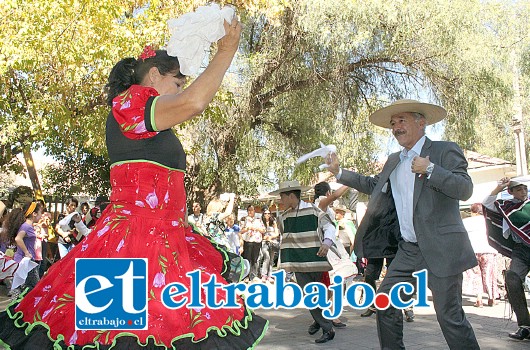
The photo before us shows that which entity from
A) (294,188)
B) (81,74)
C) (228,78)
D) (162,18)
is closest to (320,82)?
(228,78)

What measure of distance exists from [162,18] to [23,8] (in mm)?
2500

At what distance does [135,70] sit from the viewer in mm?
2857

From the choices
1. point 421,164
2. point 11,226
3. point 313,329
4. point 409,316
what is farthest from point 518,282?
point 11,226

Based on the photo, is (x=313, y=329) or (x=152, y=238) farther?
(x=313, y=329)

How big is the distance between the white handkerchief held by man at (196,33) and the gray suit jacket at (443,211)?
2.06 metres

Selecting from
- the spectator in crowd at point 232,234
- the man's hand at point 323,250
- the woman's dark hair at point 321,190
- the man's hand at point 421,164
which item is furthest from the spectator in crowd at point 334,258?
the spectator in crowd at point 232,234

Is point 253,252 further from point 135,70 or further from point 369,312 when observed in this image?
point 135,70

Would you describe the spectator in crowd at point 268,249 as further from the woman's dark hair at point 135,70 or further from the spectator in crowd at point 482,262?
the woman's dark hair at point 135,70

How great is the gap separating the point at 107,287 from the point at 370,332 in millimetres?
5198

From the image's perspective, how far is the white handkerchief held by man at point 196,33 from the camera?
7.91 ft

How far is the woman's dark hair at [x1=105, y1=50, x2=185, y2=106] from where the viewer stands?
279cm

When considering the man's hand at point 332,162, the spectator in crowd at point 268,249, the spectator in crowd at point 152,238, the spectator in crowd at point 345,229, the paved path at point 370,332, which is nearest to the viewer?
the spectator in crowd at point 152,238

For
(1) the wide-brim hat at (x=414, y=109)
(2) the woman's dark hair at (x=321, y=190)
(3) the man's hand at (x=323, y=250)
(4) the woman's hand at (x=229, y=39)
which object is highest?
(1) the wide-brim hat at (x=414, y=109)

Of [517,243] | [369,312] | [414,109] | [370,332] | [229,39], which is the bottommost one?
[370,332]
